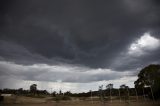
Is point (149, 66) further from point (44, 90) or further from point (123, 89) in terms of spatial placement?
point (44, 90)

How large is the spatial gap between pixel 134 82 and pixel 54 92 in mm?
44371

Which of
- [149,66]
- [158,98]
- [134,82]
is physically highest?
[149,66]

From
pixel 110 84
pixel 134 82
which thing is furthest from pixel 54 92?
pixel 134 82

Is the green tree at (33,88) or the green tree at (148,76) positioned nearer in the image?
the green tree at (148,76)

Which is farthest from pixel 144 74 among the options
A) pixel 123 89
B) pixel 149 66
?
pixel 123 89

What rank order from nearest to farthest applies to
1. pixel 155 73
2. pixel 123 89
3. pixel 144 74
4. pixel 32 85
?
pixel 155 73 → pixel 144 74 → pixel 123 89 → pixel 32 85

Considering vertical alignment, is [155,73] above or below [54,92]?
above

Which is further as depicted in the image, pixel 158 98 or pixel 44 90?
pixel 44 90

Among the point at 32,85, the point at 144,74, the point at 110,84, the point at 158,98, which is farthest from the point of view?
the point at 32,85

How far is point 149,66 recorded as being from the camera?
264ft

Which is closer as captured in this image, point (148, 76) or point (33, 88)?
point (148, 76)

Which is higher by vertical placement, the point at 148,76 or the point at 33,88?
the point at 148,76

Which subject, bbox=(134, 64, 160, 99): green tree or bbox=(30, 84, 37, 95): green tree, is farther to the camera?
bbox=(30, 84, 37, 95): green tree

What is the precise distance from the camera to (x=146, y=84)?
262 ft
